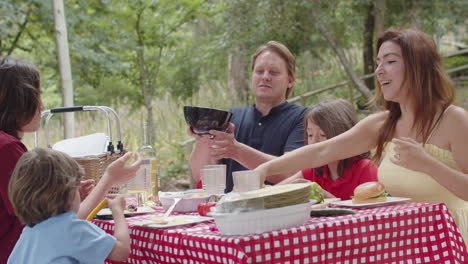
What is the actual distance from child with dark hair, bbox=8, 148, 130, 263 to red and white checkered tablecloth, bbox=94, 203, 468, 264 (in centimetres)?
21

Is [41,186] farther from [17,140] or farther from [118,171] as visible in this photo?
[17,140]

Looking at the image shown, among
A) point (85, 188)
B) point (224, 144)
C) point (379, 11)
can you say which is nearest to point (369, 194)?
point (224, 144)

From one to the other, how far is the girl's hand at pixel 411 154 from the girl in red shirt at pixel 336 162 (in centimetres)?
66

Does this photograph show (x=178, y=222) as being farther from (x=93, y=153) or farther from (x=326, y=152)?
(x=326, y=152)

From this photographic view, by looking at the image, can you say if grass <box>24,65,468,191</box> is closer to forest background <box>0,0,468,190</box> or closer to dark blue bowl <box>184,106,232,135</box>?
forest background <box>0,0,468,190</box>

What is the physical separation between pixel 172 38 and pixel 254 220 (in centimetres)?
703

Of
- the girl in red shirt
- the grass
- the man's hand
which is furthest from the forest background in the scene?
the girl in red shirt

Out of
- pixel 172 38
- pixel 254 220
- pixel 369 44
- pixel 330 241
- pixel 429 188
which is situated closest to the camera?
pixel 254 220

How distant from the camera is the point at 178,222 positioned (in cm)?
202

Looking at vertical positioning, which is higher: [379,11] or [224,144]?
[379,11]

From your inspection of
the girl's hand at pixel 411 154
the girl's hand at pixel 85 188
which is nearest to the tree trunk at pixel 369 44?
the girl's hand at pixel 411 154

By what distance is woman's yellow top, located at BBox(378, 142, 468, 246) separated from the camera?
2475 millimetres

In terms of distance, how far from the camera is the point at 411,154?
7.27ft

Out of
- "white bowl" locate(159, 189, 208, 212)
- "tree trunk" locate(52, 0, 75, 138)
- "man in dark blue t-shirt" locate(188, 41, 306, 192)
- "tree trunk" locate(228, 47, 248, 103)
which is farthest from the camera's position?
"tree trunk" locate(228, 47, 248, 103)
